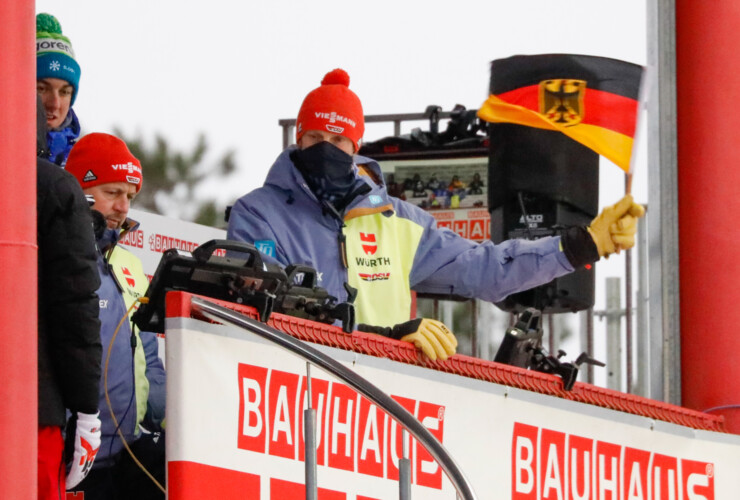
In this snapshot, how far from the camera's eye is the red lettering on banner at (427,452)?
3.75 meters

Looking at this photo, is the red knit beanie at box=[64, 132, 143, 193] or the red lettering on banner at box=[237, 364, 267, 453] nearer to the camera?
the red lettering on banner at box=[237, 364, 267, 453]

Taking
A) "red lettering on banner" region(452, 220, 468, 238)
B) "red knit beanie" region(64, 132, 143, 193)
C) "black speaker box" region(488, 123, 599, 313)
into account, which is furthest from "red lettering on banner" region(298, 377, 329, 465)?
"red lettering on banner" region(452, 220, 468, 238)

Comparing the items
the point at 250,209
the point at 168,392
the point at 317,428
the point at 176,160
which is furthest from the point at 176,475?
the point at 176,160

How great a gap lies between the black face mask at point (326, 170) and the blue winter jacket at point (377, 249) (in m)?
0.04

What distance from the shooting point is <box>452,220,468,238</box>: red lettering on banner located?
24.6ft

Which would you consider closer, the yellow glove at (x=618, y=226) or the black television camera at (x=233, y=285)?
the black television camera at (x=233, y=285)

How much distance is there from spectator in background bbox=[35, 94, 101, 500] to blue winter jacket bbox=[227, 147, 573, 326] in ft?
3.62

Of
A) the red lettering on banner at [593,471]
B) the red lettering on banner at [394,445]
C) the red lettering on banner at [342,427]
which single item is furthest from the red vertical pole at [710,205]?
the red lettering on banner at [342,427]

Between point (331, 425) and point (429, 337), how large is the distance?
0.44 meters

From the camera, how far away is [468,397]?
3.94 metres

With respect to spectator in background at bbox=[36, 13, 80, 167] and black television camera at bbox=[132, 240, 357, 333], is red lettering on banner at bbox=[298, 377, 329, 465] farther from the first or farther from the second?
spectator in background at bbox=[36, 13, 80, 167]

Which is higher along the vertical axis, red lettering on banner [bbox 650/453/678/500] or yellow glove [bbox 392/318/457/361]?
yellow glove [bbox 392/318/457/361]

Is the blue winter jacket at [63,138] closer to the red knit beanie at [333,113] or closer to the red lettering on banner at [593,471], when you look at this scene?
the red knit beanie at [333,113]

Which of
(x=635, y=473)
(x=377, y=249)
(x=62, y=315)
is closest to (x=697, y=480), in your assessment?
(x=635, y=473)
